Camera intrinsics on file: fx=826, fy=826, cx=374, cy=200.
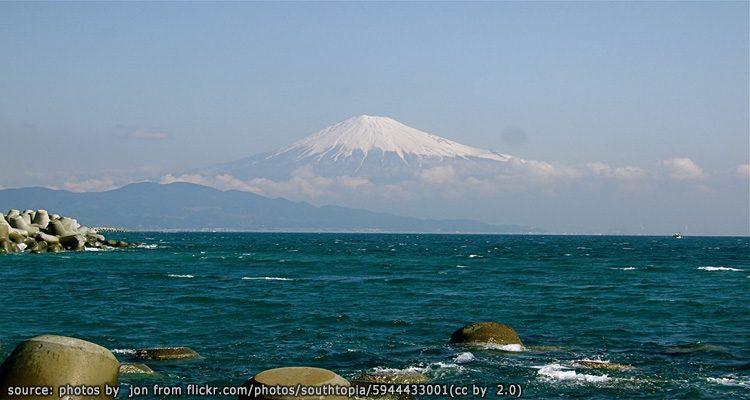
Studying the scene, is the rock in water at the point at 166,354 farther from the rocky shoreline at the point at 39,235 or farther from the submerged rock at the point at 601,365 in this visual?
the rocky shoreline at the point at 39,235

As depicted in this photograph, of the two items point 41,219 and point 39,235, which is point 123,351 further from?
point 41,219

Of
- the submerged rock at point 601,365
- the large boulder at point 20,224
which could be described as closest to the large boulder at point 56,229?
the large boulder at point 20,224

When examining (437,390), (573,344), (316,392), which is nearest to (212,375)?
(437,390)

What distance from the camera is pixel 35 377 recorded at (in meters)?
17.5

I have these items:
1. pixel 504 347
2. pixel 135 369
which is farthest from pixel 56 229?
pixel 504 347

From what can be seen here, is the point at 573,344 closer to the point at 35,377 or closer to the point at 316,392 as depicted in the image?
the point at 316,392

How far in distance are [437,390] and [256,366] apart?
20.8 ft

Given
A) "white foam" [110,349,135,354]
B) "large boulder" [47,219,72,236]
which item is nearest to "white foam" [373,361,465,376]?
"white foam" [110,349,135,354]

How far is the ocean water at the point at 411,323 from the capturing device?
956 inches

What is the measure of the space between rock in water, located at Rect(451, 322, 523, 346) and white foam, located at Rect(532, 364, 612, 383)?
13.3 feet

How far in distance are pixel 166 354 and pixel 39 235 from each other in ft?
263

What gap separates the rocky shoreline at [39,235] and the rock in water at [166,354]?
72265 millimetres

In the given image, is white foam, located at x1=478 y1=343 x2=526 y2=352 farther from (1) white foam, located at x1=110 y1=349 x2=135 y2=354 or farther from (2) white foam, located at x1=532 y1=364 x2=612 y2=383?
(1) white foam, located at x1=110 y1=349 x2=135 y2=354

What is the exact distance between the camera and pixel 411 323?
36844 millimetres
